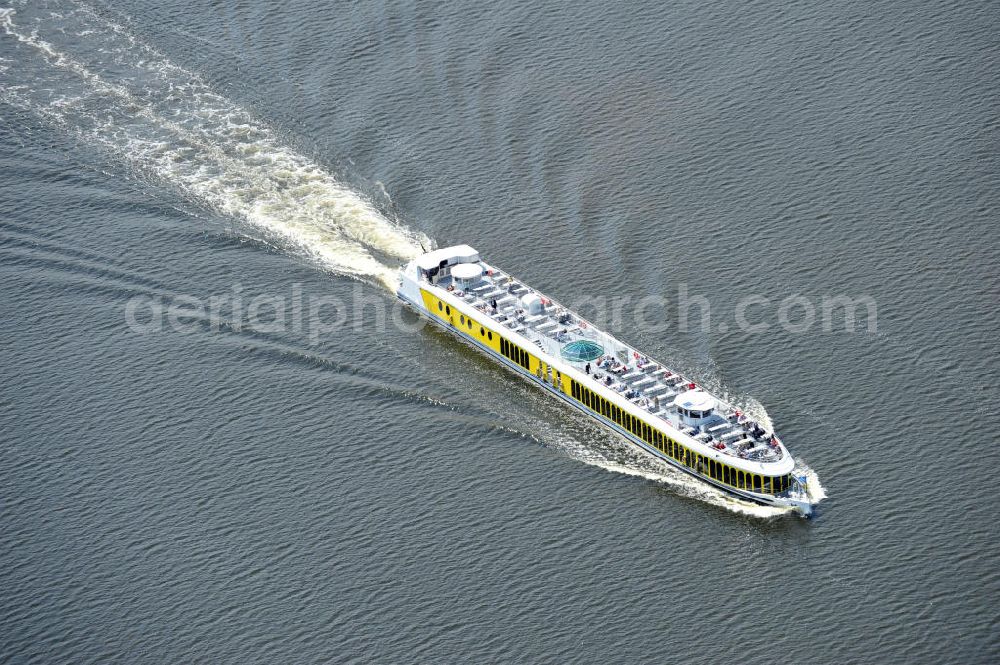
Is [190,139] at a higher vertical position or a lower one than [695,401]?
higher

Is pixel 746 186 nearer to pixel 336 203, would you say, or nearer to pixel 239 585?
pixel 336 203

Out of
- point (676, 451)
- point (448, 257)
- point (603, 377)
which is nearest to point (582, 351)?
point (603, 377)

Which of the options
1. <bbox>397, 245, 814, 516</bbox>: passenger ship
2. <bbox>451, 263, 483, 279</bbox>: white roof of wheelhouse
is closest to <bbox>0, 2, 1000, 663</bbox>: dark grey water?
<bbox>397, 245, 814, 516</bbox>: passenger ship

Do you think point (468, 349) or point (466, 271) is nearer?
point (468, 349)

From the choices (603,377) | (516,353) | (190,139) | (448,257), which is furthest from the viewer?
(190,139)

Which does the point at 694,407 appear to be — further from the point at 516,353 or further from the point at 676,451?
the point at 516,353

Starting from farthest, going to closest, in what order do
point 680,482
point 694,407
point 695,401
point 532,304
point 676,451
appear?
point 532,304 → point 695,401 → point 676,451 → point 694,407 → point 680,482
